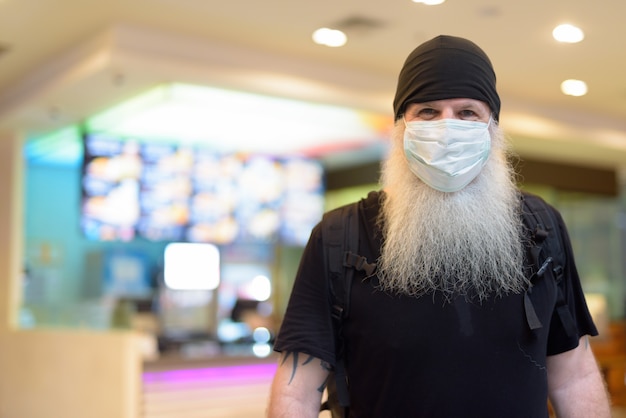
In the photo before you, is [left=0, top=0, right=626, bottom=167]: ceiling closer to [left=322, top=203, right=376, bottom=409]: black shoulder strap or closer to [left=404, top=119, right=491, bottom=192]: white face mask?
[left=404, top=119, right=491, bottom=192]: white face mask

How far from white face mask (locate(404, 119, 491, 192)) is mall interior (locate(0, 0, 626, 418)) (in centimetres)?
255

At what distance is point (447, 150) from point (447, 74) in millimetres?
149

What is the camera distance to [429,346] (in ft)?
4.64

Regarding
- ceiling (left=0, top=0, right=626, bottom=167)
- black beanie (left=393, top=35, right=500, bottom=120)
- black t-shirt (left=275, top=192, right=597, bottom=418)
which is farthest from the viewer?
ceiling (left=0, top=0, right=626, bottom=167)

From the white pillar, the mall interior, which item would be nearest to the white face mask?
the mall interior

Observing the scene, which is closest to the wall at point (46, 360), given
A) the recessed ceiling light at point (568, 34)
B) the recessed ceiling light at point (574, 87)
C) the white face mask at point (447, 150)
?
the recessed ceiling light at point (568, 34)

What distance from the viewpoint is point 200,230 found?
19.7 ft

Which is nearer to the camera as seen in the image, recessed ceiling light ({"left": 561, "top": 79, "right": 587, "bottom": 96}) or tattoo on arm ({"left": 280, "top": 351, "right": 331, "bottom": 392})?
tattoo on arm ({"left": 280, "top": 351, "right": 331, "bottom": 392})

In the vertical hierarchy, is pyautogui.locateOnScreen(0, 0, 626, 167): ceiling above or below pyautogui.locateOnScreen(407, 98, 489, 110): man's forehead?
above

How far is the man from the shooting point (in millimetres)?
1413

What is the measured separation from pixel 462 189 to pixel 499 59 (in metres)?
3.59

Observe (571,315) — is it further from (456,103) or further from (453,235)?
(456,103)

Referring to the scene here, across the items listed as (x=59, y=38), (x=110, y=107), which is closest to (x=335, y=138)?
(x=110, y=107)

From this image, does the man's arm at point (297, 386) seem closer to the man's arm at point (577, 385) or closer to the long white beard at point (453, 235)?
the long white beard at point (453, 235)
